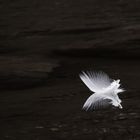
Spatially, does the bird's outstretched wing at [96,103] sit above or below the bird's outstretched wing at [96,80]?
below

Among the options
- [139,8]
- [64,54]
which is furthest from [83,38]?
[139,8]

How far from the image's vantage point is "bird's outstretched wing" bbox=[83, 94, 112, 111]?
1251 mm

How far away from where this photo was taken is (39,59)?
1.36 m

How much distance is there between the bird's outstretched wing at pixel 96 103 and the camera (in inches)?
49.3

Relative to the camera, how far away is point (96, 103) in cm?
128

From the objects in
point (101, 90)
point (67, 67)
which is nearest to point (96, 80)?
point (101, 90)

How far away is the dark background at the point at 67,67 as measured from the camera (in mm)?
1305

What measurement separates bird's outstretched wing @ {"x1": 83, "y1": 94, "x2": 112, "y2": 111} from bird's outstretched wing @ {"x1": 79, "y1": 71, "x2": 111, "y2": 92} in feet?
0.08

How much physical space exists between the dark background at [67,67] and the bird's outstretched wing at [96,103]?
0.01 meters

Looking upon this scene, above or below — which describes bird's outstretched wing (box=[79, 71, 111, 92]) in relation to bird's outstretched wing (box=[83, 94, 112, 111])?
above

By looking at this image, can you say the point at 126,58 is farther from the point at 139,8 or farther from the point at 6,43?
the point at 6,43

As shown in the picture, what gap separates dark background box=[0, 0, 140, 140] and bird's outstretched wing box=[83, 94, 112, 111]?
0.01 metres

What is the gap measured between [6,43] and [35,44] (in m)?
0.07

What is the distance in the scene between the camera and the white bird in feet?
4.02
